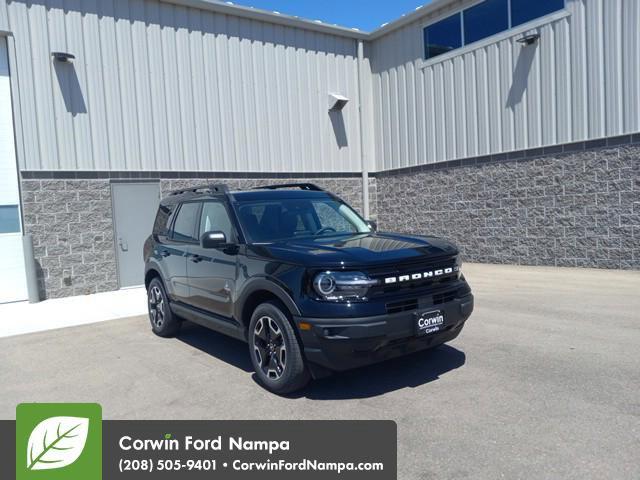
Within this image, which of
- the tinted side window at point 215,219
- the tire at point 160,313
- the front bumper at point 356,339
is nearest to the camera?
the front bumper at point 356,339

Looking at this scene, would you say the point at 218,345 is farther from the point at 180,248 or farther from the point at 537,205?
the point at 537,205

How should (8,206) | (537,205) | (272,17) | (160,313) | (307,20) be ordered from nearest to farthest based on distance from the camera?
(160,313), (8,206), (537,205), (272,17), (307,20)

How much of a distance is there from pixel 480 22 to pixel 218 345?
35.2 ft

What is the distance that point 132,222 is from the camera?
11.9 meters

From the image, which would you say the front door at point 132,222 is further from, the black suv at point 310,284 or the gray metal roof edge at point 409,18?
the gray metal roof edge at point 409,18

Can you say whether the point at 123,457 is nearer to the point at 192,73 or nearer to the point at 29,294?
the point at 29,294

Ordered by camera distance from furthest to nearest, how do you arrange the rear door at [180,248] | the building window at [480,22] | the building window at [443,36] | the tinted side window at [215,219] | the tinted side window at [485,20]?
the building window at [443,36] → the tinted side window at [485,20] → the building window at [480,22] → the rear door at [180,248] → the tinted side window at [215,219]

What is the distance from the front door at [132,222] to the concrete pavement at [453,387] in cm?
418

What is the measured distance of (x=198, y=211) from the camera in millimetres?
6199

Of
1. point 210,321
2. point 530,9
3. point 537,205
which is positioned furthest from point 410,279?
point 530,9

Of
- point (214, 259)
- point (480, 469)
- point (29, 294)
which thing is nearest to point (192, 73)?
point (29, 294)

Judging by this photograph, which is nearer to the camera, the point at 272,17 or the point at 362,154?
the point at 272,17

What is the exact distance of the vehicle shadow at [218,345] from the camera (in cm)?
577

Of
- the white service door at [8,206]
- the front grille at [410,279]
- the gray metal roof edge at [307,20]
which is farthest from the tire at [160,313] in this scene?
the gray metal roof edge at [307,20]
